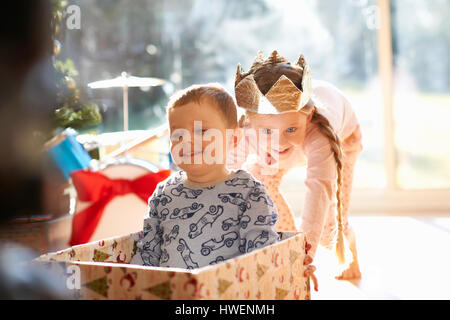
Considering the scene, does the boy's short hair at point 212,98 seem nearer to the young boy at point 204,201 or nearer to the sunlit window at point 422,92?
the young boy at point 204,201

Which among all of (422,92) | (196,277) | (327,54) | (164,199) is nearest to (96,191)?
(164,199)

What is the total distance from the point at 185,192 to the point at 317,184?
1.29 ft

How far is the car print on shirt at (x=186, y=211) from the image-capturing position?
108cm

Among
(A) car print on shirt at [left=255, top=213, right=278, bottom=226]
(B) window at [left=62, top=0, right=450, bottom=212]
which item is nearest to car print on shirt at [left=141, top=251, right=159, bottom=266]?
(A) car print on shirt at [left=255, top=213, right=278, bottom=226]

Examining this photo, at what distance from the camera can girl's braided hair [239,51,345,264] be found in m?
1.30

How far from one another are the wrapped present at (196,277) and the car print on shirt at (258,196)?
0.08m

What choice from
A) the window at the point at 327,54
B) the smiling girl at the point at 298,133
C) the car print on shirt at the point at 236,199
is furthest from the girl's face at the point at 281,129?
the window at the point at 327,54

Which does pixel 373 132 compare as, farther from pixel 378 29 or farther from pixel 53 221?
pixel 53 221

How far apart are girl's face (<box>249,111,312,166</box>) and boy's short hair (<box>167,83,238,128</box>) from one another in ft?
0.71

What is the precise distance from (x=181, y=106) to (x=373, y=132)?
8.14 feet

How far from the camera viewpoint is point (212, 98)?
3.56ft

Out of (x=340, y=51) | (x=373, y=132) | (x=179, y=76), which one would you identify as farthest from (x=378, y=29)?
(x=179, y=76)

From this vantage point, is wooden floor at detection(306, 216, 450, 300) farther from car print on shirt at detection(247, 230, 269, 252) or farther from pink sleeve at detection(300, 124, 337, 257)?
car print on shirt at detection(247, 230, 269, 252)
